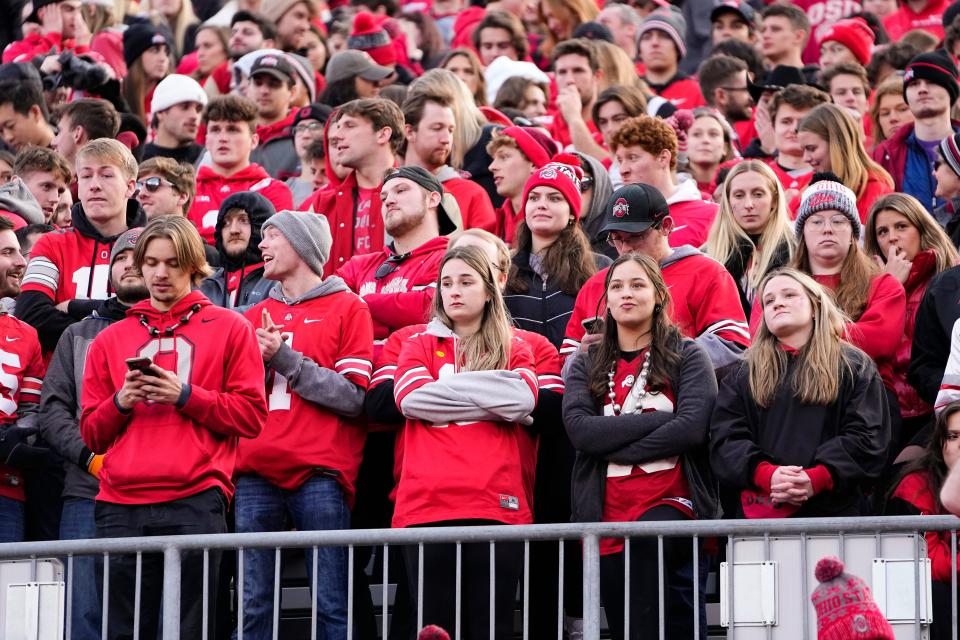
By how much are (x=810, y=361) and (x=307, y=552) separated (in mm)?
2451

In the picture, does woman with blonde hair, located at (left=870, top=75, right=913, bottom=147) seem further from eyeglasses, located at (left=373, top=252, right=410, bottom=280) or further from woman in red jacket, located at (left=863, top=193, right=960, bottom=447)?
eyeglasses, located at (left=373, top=252, right=410, bottom=280)

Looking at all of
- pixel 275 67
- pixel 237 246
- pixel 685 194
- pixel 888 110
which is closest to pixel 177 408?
pixel 237 246

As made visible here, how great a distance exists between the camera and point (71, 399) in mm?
9477

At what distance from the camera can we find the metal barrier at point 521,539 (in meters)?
7.29

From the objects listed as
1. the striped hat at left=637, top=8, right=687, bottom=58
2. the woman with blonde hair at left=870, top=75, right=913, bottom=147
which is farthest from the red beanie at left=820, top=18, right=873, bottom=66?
the woman with blonde hair at left=870, top=75, right=913, bottom=147

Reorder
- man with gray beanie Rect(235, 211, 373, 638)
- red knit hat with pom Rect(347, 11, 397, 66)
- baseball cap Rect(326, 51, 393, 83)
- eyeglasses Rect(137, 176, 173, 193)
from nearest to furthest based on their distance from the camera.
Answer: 1. man with gray beanie Rect(235, 211, 373, 638)
2. eyeglasses Rect(137, 176, 173, 193)
3. baseball cap Rect(326, 51, 393, 83)
4. red knit hat with pom Rect(347, 11, 397, 66)

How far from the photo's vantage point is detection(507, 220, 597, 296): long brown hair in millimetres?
9609

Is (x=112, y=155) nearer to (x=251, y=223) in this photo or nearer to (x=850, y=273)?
(x=251, y=223)

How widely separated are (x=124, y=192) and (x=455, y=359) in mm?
2676

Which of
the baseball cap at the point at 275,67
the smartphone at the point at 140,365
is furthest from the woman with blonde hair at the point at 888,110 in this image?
the smartphone at the point at 140,365

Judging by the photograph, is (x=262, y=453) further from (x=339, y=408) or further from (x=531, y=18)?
(x=531, y=18)

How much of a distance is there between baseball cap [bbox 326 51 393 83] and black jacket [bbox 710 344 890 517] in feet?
20.3

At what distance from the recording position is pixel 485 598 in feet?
26.7

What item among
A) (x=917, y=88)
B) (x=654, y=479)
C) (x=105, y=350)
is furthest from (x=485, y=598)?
(x=917, y=88)
